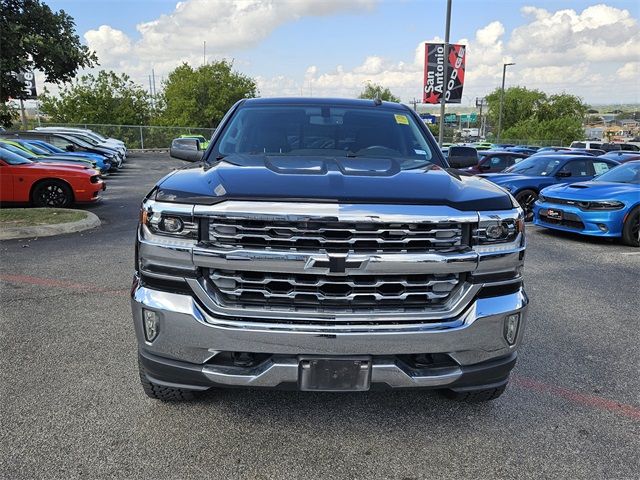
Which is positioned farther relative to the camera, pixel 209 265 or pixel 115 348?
pixel 115 348

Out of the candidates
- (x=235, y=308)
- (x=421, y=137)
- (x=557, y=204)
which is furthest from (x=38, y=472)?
(x=557, y=204)

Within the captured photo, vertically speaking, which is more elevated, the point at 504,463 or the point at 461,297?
the point at 461,297

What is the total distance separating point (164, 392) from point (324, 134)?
2.23 m

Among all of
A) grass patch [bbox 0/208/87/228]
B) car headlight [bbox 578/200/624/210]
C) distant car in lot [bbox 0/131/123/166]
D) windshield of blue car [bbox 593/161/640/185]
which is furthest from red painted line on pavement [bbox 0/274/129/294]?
distant car in lot [bbox 0/131/123/166]

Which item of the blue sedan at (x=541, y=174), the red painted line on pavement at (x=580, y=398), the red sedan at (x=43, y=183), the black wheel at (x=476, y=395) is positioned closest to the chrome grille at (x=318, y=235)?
the black wheel at (x=476, y=395)

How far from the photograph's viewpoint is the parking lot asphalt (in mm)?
2707

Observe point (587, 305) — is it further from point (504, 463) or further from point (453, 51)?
point (453, 51)

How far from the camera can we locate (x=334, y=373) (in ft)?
8.36

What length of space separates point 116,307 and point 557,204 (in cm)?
774

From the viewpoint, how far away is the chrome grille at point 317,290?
2574mm

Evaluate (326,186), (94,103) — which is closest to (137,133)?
(94,103)

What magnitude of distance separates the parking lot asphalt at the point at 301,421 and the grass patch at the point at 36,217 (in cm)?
477

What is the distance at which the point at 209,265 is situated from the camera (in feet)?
8.32

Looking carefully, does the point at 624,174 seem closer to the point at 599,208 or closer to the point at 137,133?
the point at 599,208
